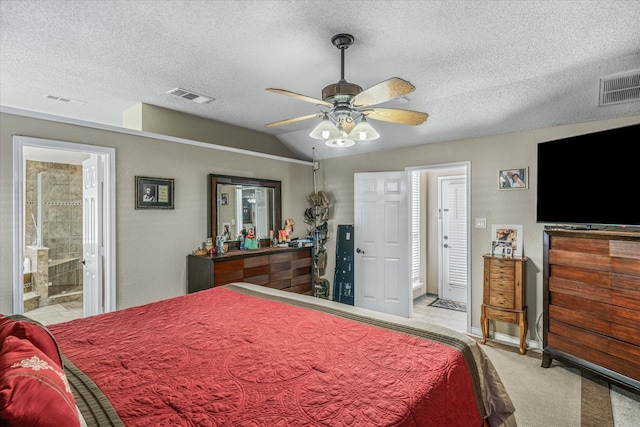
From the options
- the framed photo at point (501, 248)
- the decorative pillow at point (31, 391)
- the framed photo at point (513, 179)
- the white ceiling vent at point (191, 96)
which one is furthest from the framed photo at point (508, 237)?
the decorative pillow at point (31, 391)

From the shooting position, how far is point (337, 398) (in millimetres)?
1200

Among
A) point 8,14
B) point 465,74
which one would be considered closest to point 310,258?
point 465,74

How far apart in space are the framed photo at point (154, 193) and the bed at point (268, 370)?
1.59m

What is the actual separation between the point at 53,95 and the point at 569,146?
5.02 m

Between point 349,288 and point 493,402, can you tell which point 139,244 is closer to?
point 349,288

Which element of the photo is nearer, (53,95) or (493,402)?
(493,402)

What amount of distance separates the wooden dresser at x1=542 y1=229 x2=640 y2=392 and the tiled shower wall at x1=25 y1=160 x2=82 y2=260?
21.9 feet

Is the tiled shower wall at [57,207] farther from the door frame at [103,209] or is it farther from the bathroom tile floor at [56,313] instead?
the door frame at [103,209]

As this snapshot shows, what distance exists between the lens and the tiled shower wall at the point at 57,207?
205 inches

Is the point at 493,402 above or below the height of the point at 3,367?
below

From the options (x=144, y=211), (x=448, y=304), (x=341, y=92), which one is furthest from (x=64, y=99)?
(x=448, y=304)

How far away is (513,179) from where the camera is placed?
12.1 feet

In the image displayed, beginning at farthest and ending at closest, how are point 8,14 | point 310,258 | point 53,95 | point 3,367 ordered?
1. point 310,258
2. point 53,95
3. point 8,14
4. point 3,367

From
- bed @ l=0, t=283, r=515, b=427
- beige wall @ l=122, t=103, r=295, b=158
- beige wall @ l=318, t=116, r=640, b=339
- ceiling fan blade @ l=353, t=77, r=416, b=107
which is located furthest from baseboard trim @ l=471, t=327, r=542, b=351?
beige wall @ l=122, t=103, r=295, b=158
